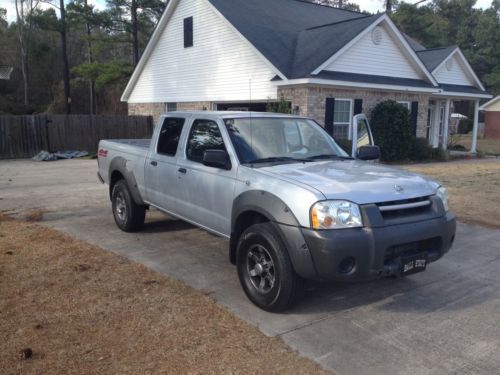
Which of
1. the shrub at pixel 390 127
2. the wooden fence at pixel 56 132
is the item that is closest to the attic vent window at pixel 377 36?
the shrub at pixel 390 127

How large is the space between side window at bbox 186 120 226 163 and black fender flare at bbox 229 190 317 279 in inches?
32.5

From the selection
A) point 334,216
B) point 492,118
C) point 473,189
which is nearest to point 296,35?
point 473,189

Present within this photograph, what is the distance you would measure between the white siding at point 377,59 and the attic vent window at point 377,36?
0.12 meters

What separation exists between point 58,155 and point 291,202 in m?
17.5

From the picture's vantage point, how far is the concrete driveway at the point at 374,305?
3.47 m

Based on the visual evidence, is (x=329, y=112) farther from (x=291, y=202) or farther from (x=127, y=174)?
(x=291, y=202)

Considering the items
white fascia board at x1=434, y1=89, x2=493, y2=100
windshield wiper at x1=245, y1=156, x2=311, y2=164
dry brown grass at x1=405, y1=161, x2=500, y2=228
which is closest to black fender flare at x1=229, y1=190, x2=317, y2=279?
windshield wiper at x1=245, y1=156, x2=311, y2=164

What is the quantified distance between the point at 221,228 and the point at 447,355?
2.42 m

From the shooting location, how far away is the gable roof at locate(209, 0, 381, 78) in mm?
16828

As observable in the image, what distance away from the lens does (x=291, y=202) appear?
12.7 ft

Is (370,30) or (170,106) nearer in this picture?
(370,30)

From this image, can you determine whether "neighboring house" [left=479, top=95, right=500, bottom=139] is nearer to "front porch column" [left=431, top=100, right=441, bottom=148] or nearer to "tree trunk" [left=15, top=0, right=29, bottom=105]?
"front porch column" [left=431, top=100, right=441, bottom=148]

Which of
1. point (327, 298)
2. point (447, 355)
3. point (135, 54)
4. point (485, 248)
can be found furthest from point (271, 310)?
point (135, 54)

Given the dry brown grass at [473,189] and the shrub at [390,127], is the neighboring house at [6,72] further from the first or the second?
the dry brown grass at [473,189]
